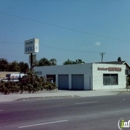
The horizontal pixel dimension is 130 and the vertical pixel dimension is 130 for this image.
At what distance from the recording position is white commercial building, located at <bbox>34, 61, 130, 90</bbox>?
36125 mm

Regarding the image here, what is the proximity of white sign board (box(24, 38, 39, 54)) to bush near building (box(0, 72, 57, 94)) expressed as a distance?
4.83 metres

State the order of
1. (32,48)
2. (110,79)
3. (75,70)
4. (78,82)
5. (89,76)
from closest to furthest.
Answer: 1. (32,48)
2. (89,76)
3. (78,82)
4. (75,70)
5. (110,79)

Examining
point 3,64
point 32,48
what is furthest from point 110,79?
point 3,64

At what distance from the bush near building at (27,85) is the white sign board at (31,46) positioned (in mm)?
4829

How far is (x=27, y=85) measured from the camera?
25766 millimetres

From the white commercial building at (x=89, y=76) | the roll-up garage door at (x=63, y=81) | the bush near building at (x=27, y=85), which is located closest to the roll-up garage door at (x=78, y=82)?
the white commercial building at (x=89, y=76)

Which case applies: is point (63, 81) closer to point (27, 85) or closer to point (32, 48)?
point (32, 48)

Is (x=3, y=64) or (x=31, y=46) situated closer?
(x=31, y=46)

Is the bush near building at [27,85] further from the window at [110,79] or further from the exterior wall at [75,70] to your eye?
the window at [110,79]

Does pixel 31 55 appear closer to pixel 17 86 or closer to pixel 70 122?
pixel 17 86

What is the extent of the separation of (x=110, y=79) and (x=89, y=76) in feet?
14.5

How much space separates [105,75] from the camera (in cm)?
3788

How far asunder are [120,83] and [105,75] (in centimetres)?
411

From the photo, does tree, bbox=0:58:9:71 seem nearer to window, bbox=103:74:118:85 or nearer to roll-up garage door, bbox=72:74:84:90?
roll-up garage door, bbox=72:74:84:90
